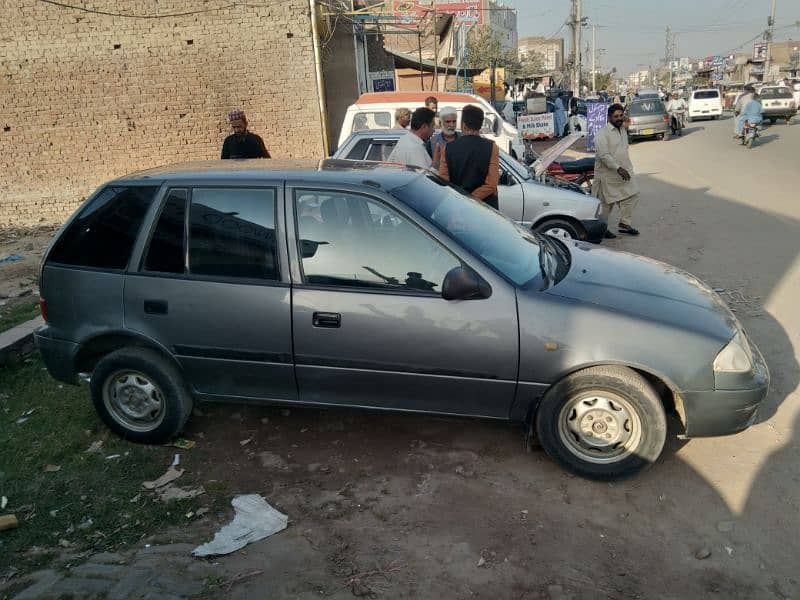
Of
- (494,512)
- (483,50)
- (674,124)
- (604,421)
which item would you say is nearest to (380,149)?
(604,421)

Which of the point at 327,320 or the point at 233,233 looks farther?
the point at 233,233

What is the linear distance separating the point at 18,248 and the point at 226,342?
31.9 ft

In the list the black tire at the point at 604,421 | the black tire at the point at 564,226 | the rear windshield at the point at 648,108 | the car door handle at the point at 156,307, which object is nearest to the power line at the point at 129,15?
the black tire at the point at 564,226

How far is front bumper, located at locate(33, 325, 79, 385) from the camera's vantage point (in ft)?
13.4

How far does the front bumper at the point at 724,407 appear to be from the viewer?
3.37 meters

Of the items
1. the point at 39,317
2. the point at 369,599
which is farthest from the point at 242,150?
the point at 369,599

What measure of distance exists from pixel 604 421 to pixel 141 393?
2.84 meters

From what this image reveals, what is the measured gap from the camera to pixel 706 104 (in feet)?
122

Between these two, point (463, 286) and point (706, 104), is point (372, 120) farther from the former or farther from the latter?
point (706, 104)

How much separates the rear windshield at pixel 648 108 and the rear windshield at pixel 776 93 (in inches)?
275

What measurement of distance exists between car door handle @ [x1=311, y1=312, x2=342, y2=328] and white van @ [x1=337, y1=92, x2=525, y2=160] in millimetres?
6786

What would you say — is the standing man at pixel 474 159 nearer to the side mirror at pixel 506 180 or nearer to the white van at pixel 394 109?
the side mirror at pixel 506 180

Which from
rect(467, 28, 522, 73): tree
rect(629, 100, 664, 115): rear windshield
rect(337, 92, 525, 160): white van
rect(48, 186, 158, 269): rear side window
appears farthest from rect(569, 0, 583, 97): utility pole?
rect(48, 186, 158, 269): rear side window

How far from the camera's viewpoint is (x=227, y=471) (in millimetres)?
3840
